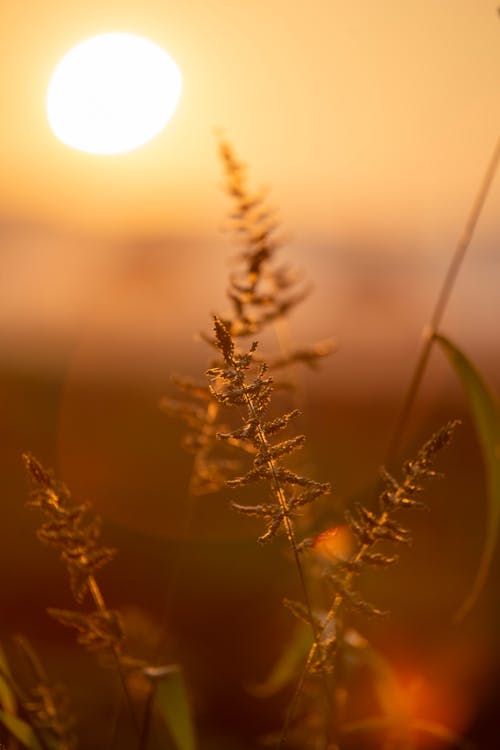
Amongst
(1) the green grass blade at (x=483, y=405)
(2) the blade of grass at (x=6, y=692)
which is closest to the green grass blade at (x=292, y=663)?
(1) the green grass blade at (x=483, y=405)

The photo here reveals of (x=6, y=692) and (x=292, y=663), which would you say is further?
(x=292, y=663)

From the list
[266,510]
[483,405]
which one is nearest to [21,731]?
[266,510]

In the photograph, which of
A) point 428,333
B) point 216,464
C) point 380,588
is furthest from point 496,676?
point 216,464

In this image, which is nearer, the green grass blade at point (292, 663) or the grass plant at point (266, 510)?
the grass plant at point (266, 510)

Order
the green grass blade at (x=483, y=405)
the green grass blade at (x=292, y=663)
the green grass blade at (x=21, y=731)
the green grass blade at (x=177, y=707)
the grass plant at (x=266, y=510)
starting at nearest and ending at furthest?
the grass plant at (x=266, y=510) < the green grass blade at (x=21, y=731) < the green grass blade at (x=177, y=707) < the green grass blade at (x=483, y=405) < the green grass blade at (x=292, y=663)

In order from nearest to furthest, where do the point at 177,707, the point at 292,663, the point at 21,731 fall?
the point at 21,731 → the point at 177,707 → the point at 292,663

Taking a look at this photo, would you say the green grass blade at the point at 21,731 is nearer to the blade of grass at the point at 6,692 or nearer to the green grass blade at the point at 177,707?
the blade of grass at the point at 6,692

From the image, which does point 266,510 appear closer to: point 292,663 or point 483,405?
point 483,405

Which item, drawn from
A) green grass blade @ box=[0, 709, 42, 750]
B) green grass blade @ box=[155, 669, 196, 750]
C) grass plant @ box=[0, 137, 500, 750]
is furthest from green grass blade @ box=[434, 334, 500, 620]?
green grass blade @ box=[0, 709, 42, 750]
